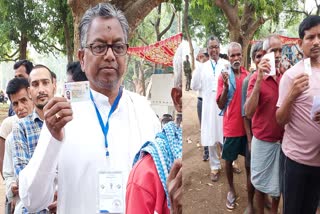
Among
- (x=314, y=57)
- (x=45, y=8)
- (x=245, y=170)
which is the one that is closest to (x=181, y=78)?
(x=245, y=170)

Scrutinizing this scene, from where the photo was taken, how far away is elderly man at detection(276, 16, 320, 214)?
3.85 feet

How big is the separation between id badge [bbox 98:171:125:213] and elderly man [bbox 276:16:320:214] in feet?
1.83

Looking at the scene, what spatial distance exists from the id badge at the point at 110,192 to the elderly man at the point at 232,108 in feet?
1.25

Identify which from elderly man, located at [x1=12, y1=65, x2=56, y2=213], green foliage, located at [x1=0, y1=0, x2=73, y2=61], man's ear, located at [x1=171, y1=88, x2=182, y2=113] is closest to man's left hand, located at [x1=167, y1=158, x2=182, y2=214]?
man's ear, located at [x1=171, y1=88, x2=182, y2=113]

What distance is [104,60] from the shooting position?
128 cm

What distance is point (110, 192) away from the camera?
1.28 metres

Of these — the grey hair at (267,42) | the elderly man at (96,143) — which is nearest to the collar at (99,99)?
the elderly man at (96,143)

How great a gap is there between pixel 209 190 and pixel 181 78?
384 mm

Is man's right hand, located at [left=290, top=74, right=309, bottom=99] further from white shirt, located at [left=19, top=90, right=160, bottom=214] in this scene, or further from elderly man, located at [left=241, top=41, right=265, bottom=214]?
white shirt, located at [left=19, top=90, right=160, bottom=214]

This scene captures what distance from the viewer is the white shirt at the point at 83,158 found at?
4.07 feet

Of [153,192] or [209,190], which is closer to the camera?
[153,192]

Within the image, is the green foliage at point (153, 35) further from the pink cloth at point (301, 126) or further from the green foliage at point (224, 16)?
the pink cloth at point (301, 126)

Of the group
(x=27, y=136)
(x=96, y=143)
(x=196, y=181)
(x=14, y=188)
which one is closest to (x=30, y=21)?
(x=14, y=188)

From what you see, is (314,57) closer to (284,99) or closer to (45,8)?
(284,99)
